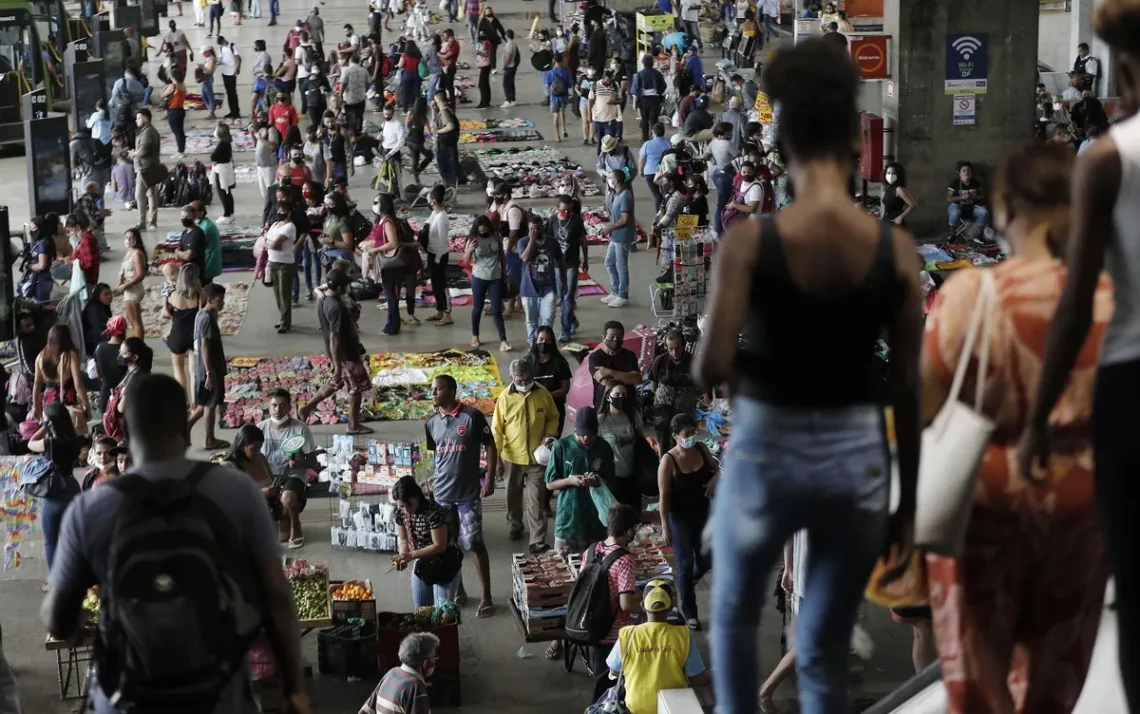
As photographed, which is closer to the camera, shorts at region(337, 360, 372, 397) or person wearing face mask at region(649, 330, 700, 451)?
person wearing face mask at region(649, 330, 700, 451)

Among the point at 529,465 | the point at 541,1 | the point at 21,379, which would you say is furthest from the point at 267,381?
the point at 541,1

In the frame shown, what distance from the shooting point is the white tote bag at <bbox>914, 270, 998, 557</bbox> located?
3469 mm

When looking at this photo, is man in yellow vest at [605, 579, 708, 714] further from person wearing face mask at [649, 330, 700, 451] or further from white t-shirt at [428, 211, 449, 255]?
white t-shirt at [428, 211, 449, 255]

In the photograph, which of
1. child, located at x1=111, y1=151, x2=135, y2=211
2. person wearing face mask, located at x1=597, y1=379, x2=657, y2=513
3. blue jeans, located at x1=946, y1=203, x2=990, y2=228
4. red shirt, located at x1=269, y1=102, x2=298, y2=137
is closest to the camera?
person wearing face mask, located at x1=597, y1=379, x2=657, y2=513

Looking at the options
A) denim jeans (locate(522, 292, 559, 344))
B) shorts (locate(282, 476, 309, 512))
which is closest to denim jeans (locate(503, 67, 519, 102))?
denim jeans (locate(522, 292, 559, 344))

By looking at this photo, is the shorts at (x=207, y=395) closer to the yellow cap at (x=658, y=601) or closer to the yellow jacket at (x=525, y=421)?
the yellow jacket at (x=525, y=421)

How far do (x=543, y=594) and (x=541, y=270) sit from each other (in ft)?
21.4

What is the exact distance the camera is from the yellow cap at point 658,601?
34.6ft

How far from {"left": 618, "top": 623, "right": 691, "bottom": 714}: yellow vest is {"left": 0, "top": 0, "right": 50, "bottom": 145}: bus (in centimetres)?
2698

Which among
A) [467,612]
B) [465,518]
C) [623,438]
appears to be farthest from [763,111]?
[467,612]

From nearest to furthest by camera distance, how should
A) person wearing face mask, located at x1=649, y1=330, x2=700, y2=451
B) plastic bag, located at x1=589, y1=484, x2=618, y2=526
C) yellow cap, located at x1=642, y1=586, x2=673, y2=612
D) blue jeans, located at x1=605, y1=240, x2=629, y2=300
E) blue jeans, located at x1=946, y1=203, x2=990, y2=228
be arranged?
yellow cap, located at x1=642, y1=586, x2=673, y2=612
plastic bag, located at x1=589, y1=484, x2=618, y2=526
person wearing face mask, located at x1=649, y1=330, x2=700, y2=451
blue jeans, located at x1=605, y1=240, x2=629, y2=300
blue jeans, located at x1=946, y1=203, x2=990, y2=228

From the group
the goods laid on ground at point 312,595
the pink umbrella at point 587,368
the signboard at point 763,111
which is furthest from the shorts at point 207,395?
the signboard at point 763,111

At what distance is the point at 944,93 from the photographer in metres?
24.8

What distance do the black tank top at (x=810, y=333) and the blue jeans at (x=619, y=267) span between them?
1753 cm
